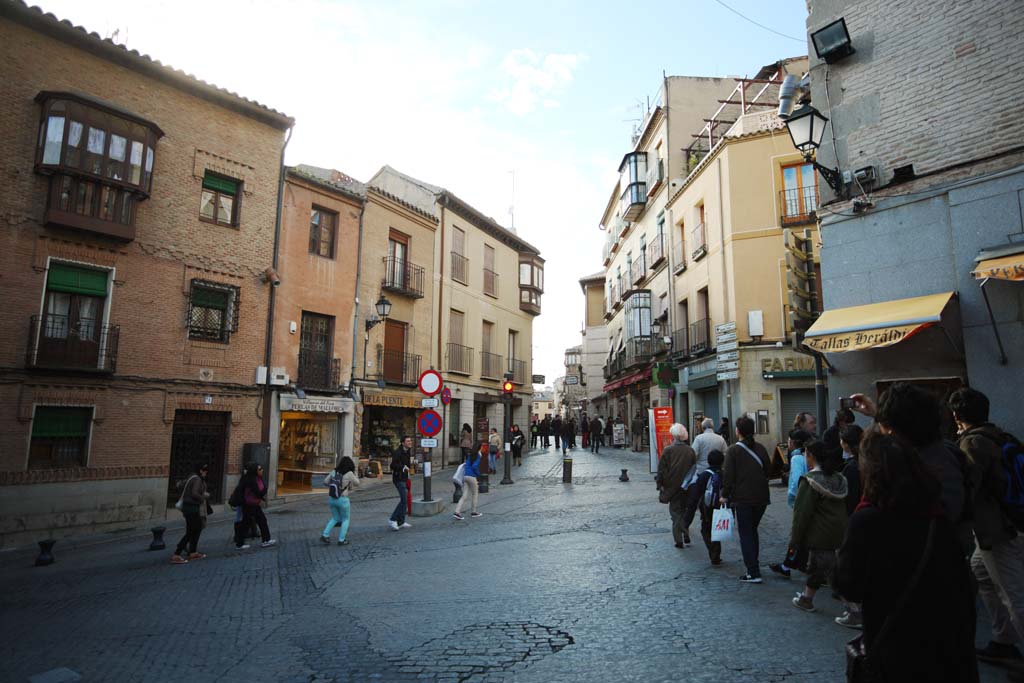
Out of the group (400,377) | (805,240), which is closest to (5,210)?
(400,377)

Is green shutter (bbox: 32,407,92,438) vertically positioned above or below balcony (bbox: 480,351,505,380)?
below

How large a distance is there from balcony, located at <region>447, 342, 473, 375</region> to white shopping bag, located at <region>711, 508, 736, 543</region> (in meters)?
18.6

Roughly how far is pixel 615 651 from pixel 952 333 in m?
6.59

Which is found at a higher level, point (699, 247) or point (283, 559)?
point (699, 247)

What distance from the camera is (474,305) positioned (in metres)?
27.2

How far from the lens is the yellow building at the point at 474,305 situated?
25.1 meters

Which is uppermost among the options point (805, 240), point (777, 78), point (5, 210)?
point (777, 78)

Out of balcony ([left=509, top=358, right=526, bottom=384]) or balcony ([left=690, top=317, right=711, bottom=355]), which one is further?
balcony ([left=509, top=358, right=526, bottom=384])

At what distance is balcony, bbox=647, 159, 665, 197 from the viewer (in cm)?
2705

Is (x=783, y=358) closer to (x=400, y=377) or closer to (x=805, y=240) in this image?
(x=805, y=240)

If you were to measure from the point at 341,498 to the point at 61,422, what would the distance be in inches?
285

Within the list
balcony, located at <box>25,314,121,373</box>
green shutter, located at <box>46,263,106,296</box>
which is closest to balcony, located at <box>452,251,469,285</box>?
green shutter, located at <box>46,263,106,296</box>

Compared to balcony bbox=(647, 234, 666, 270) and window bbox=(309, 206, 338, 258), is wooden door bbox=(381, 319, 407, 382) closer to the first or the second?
window bbox=(309, 206, 338, 258)

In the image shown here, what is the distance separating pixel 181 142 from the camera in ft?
50.3
